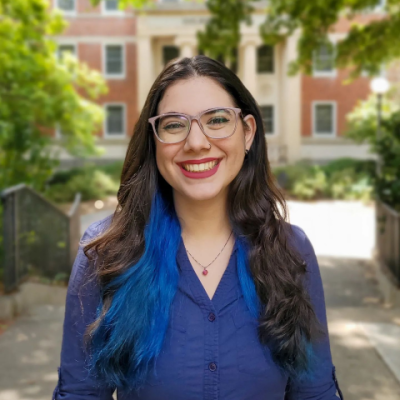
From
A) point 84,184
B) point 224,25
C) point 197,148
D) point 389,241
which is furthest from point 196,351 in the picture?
point 84,184

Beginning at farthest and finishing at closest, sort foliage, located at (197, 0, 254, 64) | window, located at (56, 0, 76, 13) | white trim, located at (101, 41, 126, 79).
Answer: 1. white trim, located at (101, 41, 126, 79)
2. window, located at (56, 0, 76, 13)
3. foliage, located at (197, 0, 254, 64)

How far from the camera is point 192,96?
76.3 inches

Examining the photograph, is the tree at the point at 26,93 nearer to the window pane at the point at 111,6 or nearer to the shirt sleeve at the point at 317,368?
the shirt sleeve at the point at 317,368

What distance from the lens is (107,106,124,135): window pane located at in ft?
106

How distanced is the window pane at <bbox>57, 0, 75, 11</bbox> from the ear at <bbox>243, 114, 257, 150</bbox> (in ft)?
103

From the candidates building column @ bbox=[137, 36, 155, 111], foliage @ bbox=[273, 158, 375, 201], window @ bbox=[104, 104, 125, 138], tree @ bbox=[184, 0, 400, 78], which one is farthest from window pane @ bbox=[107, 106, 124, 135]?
tree @ bbox=[184, 0, 400, 78]

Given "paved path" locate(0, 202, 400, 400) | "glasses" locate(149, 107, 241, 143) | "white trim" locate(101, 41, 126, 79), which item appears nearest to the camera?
"glasses" locate(149, 107, 241, 143)

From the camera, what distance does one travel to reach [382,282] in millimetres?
9359

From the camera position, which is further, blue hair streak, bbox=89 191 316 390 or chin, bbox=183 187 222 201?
chin, bbox=183 187 222 201

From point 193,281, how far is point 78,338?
1.30ft

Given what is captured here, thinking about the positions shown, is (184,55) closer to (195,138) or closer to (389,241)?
(389,241)

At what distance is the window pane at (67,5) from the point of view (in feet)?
103

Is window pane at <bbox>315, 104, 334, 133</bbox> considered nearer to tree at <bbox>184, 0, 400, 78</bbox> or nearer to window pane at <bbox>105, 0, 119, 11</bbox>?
window pane at <bbox>105, 0, 119, 11</bbox>

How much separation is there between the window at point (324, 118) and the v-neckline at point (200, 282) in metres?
30.4
